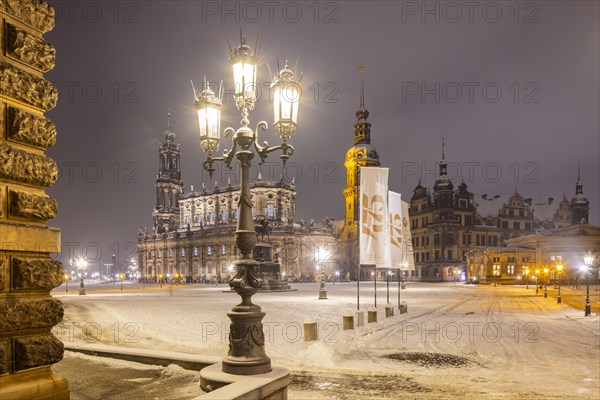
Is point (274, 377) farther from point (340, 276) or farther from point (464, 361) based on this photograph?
point (340, 276)

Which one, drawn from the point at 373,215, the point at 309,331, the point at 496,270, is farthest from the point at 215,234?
the point at 309,331

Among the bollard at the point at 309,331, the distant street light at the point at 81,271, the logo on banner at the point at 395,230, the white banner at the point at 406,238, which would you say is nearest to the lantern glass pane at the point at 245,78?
the bollard at the point at 309,331

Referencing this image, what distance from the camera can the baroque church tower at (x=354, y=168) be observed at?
99562 millimetres

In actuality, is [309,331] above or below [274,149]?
below

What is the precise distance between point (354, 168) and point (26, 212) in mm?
98732

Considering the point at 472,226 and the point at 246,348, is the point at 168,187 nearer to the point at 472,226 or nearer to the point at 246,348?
the point at 472,226

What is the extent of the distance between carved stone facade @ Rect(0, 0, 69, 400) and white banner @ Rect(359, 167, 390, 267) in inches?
582

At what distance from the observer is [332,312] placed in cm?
2502

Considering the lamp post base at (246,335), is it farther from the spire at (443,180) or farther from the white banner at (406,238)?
the spire at (443,180)

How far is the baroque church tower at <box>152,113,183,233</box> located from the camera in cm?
12519

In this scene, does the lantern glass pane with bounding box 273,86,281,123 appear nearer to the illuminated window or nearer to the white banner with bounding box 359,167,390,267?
the white banner with bounding box 359,167,390,267

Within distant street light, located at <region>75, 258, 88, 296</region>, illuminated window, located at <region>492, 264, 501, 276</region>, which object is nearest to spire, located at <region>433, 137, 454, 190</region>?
illuminated window, located at <region>492, 264, 501, 276</region>

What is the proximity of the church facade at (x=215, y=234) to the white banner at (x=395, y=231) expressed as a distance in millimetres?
65416

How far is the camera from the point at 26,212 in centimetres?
426
